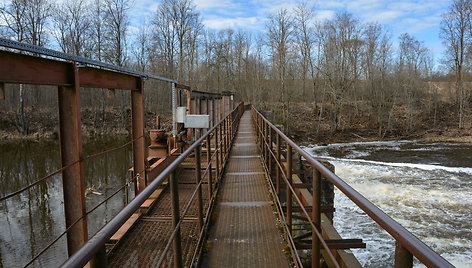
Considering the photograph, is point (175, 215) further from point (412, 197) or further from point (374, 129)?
point (374, 129)

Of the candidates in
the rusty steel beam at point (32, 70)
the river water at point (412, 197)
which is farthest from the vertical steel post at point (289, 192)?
the river water at point (412, 197)

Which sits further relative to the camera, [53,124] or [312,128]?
[312,128]

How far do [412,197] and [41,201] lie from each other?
14.3 meters

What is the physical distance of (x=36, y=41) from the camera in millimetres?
28656

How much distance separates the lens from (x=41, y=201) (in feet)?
37.3

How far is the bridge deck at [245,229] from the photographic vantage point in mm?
3303

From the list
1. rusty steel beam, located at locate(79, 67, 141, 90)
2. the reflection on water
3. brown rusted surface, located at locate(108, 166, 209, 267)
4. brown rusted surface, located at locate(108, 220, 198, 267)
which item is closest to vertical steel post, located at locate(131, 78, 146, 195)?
rusty steel beam, located at locate(79, 67, 141, 90)

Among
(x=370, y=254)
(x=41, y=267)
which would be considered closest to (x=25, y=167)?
(x=41, y=267)

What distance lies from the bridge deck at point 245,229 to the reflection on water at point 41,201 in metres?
4.86

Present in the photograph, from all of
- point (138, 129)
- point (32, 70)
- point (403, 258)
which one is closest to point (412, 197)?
point (138, 129)

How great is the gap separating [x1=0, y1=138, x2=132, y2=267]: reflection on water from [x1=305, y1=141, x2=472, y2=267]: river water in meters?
8.14

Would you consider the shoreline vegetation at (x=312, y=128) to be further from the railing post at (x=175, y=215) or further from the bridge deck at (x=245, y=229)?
the railing post at (x=175, y=215)

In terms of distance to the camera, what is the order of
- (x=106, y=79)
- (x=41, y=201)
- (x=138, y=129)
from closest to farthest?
1. (x=106, y=79)
2. (x=138, y=129)
3. (x=41, y=201)

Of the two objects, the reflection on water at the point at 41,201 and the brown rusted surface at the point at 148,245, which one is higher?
the brown rusted surface at the point at 148,245
